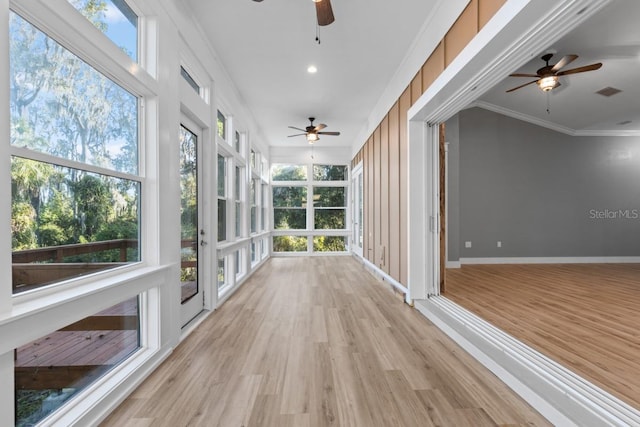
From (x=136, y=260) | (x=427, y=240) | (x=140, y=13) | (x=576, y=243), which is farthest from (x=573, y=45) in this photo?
(x=136, y=260)

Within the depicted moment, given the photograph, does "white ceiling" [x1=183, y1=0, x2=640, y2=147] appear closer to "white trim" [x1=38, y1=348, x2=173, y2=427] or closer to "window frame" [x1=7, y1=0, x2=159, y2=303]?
"window frame" [x1=7, y1=0, x2=159, y2=303]

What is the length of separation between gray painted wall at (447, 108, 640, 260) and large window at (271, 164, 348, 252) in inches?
134

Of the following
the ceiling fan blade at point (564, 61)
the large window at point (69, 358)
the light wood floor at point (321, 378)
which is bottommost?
the light wood floor at point (321, 378)

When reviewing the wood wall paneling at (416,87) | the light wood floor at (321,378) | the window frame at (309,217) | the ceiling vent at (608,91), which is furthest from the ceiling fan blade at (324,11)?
the window frame at (309,217)

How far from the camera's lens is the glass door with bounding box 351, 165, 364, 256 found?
741cm

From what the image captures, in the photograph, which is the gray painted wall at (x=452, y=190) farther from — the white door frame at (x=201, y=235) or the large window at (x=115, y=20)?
the large window at (x=115, y=20)

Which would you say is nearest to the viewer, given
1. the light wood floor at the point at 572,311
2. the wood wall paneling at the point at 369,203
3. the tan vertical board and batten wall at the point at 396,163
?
the light wood floor at the point at 572,311

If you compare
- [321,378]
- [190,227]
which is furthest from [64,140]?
[321,378]

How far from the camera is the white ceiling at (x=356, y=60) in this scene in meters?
2.98

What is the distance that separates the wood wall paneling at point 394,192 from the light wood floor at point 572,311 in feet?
2.69

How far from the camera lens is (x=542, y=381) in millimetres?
1819

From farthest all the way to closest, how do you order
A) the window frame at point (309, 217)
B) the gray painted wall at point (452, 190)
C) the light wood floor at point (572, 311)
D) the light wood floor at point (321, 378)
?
the window frame at point (309, 217) → the gray painted wall at point (452, 190) → the light wood floor at point (572, 311) → the light wood floor at point (321, 378)

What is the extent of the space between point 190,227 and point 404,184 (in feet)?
8.69

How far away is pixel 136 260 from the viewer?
7.23ft
